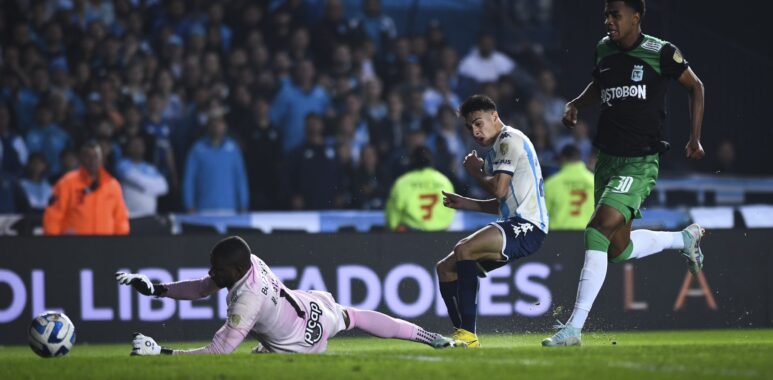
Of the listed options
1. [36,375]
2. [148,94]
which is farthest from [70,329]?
[148,94]

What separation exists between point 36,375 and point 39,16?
10.7 meters

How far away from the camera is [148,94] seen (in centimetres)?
1617

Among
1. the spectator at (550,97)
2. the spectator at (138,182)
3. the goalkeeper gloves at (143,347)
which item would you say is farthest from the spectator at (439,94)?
the goalkeeper gloves at (143,347)

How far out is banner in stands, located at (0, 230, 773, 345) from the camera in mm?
11562

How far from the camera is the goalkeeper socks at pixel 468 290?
8.38 metres

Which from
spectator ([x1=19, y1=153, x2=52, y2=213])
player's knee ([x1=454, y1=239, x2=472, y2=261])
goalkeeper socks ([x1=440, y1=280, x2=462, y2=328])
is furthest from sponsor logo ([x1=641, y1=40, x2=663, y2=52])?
spectator ([x1=19, y1=153, x2=52, y2=213])

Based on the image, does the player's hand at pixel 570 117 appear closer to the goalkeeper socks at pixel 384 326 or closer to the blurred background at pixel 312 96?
the goalkeeper socks at pixel 384 326

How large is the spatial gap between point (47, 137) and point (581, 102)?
8.64 meters

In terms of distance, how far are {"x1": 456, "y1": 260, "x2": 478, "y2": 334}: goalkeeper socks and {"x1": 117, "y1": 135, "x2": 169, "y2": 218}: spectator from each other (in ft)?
24.7

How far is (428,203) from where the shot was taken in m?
13.1

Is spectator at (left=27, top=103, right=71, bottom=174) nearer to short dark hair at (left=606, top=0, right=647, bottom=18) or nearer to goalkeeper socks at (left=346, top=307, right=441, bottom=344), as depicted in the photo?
goalkeeper socks at (left=346, top=307, right=441, bottom=344)

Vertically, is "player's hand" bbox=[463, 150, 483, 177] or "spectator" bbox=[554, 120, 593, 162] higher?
"spectator" bbox=[554, 120, 593, 162]

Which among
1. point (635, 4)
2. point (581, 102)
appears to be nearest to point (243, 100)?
point (581, 102)

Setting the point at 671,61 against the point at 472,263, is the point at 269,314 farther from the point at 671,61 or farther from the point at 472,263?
the point at 671,61
